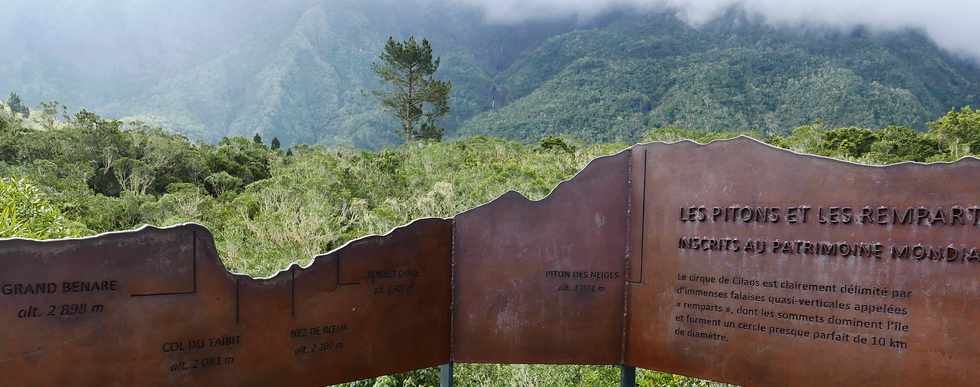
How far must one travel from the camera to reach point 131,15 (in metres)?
112

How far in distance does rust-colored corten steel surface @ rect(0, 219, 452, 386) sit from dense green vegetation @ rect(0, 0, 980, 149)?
151 feet

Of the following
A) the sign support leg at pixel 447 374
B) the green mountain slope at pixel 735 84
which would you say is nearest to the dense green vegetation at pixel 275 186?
the sign support leg at pixel 447 374

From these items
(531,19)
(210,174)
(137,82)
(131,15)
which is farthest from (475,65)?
(210,174)

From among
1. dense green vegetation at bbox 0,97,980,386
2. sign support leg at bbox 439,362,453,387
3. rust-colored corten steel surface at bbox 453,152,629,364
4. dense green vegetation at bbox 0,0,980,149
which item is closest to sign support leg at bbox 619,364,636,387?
rust-colored corten steel surface at bbox 453,152,629,364

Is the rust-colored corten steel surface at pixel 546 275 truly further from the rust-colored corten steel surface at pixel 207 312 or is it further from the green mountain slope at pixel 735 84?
the green mountain slope at pixel 735 84

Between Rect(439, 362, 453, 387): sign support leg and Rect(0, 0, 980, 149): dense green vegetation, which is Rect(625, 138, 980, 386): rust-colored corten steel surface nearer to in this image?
Rect(439, 362, 453, 387): sign support leg

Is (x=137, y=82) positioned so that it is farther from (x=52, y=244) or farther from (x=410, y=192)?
(x=52, y=244)

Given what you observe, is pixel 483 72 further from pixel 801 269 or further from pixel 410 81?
pixel 801 269

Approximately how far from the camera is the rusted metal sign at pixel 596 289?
286 cm

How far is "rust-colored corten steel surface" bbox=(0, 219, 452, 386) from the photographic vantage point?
8.76 ft

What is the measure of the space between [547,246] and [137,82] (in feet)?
387

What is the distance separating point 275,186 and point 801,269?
12988mm

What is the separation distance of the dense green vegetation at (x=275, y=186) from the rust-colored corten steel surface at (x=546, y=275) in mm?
2402

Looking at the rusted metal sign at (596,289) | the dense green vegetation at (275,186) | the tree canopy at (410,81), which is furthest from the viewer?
the tree canopy at (410,81)
